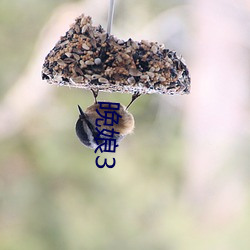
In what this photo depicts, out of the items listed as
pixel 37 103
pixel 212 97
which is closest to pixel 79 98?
pixel 37 103

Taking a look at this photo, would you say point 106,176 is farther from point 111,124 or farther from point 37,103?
point 111,124

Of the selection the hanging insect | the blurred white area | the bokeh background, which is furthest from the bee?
the blurred white area

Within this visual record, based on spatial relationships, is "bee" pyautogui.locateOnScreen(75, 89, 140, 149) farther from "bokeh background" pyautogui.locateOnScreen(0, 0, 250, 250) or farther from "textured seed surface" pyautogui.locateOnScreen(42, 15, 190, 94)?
"bokeh background" pyautogui.locateOnScreen(0, 0, 250, 250)

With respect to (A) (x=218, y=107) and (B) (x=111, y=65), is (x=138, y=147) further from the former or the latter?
(B) (x=111, y=65)

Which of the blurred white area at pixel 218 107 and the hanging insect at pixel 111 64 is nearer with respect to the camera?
the hanging insect at pixel 111 64

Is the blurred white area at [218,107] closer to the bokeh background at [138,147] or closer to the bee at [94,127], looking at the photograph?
the bokeh background at [138,147]

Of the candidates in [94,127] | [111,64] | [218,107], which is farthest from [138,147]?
[111,64]

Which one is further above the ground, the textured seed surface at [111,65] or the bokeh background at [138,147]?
the bokeh background at [138,147]

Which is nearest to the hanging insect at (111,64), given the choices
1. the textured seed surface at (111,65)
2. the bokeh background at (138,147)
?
the textured seed surface at (111,65)
